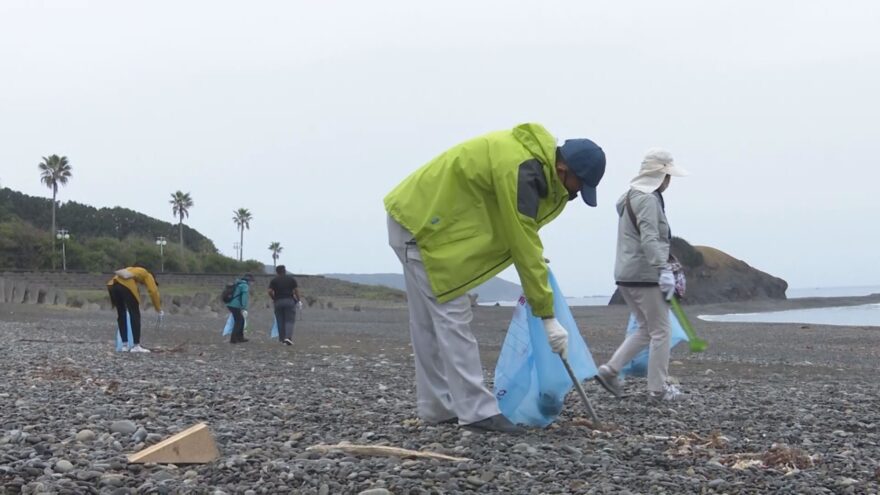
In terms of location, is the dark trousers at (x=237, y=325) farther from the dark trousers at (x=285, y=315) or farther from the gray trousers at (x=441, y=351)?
the gray trousers at (x=441, y=351)

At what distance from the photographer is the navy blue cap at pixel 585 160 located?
16.9ft

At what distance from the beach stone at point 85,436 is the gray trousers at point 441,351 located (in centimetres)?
176

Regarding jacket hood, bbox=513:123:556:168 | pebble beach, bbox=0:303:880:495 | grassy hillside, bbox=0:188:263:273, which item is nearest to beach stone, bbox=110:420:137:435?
pebble beach, bbox=0:303:880:495

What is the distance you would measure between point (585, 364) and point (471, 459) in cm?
157

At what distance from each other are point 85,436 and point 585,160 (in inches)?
118

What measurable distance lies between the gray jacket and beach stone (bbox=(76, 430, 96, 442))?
3.93m

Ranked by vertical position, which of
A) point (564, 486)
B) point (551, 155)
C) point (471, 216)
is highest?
point (551, 155)

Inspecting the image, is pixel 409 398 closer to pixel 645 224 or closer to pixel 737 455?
pixel 645 224

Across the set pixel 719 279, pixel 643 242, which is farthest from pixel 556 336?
pixel 719 279

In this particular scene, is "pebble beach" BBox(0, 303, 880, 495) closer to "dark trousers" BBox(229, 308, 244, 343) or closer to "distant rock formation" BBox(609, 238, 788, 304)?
"dark trousers" BBox(229, 308, 244, 343)

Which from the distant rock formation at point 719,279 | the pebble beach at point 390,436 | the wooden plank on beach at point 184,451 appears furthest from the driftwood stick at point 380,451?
the distant rock formation at point 719,279

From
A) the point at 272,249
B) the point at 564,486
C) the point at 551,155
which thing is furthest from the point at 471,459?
the point at 272,249

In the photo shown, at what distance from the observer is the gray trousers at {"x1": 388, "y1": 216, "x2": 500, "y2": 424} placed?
16.6 ft

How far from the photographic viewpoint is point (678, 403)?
6934mm
